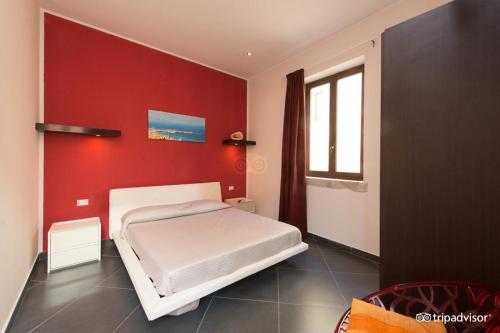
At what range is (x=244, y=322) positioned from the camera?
5.19ft

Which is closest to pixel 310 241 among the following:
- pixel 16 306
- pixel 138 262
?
pixel 138 262

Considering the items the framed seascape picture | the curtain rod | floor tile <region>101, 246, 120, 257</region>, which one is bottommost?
floor tile <region>101, 246, 120, 257</region>

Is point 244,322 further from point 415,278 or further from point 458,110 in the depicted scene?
point 458,110

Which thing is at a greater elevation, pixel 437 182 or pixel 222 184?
pixel 437 182

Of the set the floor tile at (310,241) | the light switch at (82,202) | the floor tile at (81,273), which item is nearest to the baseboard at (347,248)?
the floor tile at (310,241)

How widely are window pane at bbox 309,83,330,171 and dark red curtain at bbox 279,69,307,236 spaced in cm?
23

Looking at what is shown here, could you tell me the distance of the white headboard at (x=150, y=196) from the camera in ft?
9.20

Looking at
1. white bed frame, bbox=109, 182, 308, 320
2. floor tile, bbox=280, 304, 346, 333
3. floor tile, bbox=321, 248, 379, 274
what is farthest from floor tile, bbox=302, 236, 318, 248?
floor tile, bbox=280, 304, 346, 333

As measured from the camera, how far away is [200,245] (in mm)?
1919

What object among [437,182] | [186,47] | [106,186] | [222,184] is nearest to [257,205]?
[222,184]

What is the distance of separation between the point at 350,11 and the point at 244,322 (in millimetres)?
→ 3344

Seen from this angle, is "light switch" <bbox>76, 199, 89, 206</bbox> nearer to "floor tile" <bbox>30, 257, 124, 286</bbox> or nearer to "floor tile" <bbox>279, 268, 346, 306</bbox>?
"floor tile" <bbox>30, 257, 124, 286</bbox>

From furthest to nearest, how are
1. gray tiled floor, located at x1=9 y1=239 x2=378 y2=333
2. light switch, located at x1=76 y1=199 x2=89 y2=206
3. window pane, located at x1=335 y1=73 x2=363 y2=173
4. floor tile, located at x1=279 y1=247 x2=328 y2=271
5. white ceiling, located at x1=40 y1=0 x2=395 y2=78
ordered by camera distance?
1. window pane, located at x1=335 y1=73 x2=363 y2=173
2. light switch, located at x1=76 y1=199 x2=89 y2=206
3. floor tile, located at x1=279 y1=247 x2=328 y2=271
4. white ceiling, located at x1=40 y1=0 x2=395 y2=78
5. gray tiled floor, located at x1=9 y1=239 x2=378 y2=333

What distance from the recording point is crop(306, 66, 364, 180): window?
281cm
